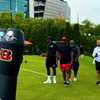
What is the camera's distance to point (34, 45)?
7969cm

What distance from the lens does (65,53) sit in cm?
1645

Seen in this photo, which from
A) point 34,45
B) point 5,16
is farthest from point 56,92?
point 5,16

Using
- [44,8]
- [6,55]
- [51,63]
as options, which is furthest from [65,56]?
[44,8]

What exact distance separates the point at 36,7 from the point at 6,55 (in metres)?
161

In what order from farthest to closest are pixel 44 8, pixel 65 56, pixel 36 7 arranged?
pixel 44 8 → pixel 36 7 → pixel 65 56

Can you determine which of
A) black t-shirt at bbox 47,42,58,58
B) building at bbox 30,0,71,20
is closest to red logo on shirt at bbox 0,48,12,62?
black t-shirt at bbox 47,42,58,58

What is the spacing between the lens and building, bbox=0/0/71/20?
14550cm

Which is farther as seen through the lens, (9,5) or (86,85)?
(9,5)

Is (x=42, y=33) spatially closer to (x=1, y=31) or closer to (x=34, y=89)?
(x=34, y=89)

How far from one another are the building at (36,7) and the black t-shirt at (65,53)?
125721 millimetres

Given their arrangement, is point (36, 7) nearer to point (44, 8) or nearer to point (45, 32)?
point (44, 8)

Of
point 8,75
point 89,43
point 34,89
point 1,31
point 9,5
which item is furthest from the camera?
point 9,5

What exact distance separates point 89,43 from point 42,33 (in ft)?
35.5

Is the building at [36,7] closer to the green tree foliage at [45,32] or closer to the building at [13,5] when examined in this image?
the building at [13,5]
